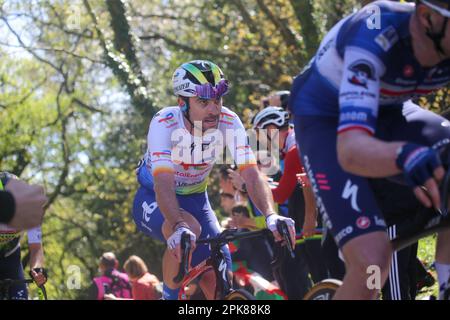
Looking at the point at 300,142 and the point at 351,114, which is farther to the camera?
the point at 300,142

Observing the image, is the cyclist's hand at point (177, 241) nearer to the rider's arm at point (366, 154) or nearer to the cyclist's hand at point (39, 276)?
the rider's arm at point (366, 154)

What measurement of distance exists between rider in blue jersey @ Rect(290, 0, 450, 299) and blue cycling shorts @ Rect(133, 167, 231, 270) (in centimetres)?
249

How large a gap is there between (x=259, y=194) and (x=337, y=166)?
2.13 m

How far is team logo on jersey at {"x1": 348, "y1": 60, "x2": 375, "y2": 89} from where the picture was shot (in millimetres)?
4520

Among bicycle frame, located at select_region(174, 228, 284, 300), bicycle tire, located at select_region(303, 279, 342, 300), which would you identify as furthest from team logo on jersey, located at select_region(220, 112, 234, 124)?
bicycle tire, located at select_region(303, 279, 342, 300)

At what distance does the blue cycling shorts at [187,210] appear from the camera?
743cm

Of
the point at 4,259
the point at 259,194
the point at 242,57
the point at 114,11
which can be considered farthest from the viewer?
the point at 242,57

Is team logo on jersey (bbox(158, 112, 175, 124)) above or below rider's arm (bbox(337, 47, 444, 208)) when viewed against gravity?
above

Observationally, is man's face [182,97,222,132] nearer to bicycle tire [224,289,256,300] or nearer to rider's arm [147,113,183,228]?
rider's arm [147,113,183,228]

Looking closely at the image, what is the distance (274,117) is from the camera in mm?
8969

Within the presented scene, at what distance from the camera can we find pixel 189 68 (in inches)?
286

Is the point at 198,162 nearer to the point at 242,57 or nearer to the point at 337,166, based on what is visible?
the point at 337,166

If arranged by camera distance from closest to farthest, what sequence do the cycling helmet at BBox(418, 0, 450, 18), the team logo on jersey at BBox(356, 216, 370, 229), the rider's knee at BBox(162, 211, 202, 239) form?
the cycling helmet at BBox(418, 0, 450, 18)
the team logo on jersey at BBox(356, 216, 370, 229)
the rider's knee at BBox(162, 211, 202, 239)

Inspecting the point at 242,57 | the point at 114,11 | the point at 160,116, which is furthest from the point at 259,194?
the point at 242,57
